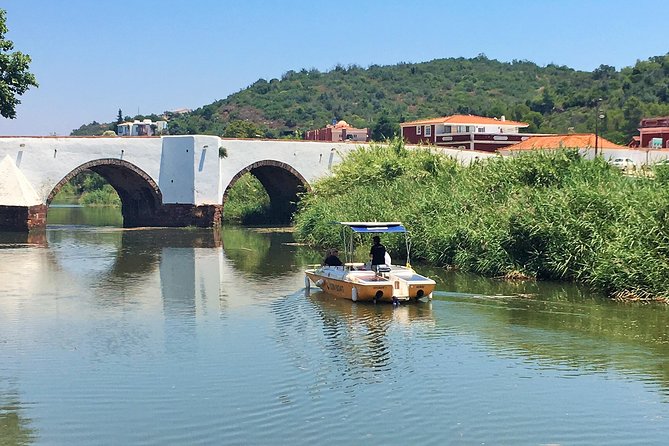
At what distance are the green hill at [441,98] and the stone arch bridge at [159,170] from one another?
141ft

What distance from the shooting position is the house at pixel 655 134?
68.4 metres

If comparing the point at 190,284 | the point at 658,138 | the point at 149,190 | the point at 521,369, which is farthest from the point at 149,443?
the point at 658,138

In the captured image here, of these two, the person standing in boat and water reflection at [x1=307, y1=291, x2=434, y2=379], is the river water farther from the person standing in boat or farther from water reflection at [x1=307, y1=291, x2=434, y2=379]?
the person standing in boat

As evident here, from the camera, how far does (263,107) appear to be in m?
129

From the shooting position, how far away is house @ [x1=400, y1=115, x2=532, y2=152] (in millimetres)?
65312

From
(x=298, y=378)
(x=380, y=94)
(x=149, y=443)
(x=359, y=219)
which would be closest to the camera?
(x=149, y=443)

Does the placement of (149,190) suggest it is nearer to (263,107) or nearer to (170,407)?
(170,407)

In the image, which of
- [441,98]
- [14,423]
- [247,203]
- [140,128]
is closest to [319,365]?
[14,423]

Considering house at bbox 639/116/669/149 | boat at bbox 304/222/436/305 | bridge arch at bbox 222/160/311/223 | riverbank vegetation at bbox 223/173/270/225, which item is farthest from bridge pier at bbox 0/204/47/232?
house at bbox 639/116/669/149

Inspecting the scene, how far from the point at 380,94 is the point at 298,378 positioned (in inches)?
4983

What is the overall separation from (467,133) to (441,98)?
219 feet

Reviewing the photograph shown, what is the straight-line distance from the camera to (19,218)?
39.1 meters

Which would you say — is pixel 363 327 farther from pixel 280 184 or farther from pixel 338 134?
pixel 338 134

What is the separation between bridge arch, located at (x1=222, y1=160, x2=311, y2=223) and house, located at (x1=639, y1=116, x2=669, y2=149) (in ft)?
101
